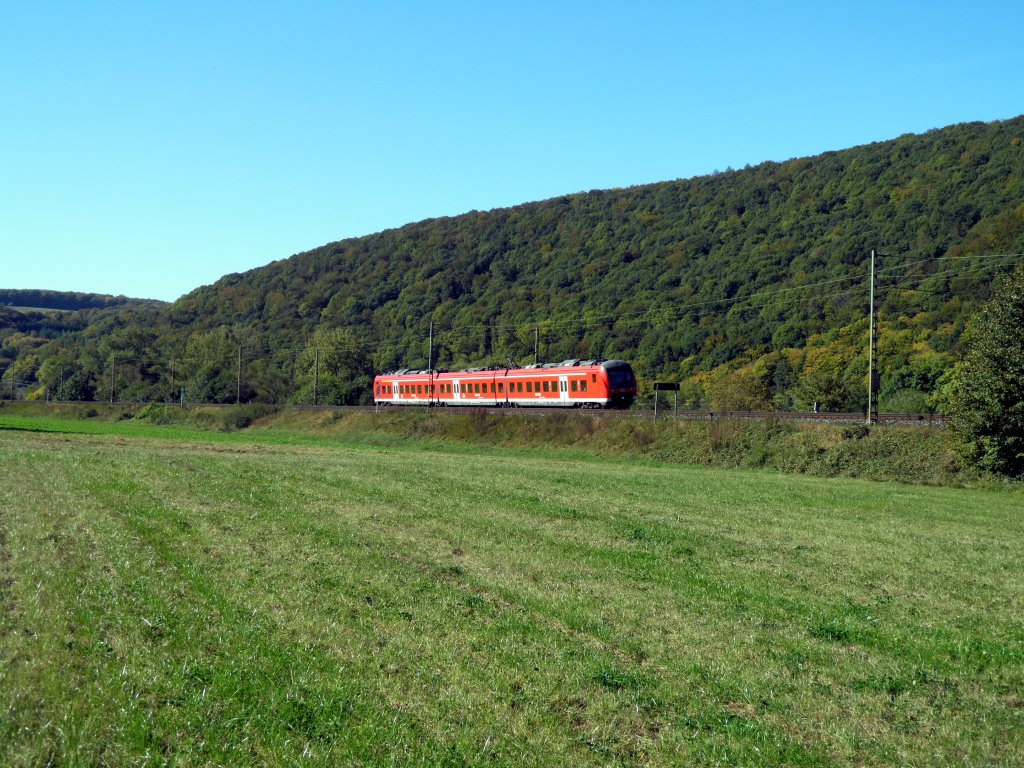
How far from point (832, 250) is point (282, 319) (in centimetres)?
8365

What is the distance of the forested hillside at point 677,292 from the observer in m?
67.9

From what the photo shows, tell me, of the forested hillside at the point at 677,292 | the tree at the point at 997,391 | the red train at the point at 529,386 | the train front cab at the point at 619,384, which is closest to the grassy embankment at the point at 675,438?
the tree at the point at 997,391

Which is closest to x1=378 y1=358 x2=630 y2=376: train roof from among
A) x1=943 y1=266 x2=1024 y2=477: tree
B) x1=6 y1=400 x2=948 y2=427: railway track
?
x1=6 y1=400 x2=948 y2=427: railway track

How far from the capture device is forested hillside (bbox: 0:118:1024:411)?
6788cm

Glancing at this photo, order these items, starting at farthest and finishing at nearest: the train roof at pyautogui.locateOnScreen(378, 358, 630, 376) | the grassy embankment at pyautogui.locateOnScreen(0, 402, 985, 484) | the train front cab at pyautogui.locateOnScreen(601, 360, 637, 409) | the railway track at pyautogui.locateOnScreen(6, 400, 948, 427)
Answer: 1. the train roof at pyautogui.locateOnScreen(378, 358, 630, 376)
2. the train front cab at pyautogui.locateOnScreen(601, 360, 637, 409)
3. the railway track at pyautogui.locateOnScreen(6, 400, 948, 427)
4. the grassy embankment at pyautogui.locateOnScreen(0, 402, 985, 484)

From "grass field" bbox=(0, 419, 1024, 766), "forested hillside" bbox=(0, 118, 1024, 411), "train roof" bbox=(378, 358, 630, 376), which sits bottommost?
"grass field" bbox=(0, 419, 1024, 766)

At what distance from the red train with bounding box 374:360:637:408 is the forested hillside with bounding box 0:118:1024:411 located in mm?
6232

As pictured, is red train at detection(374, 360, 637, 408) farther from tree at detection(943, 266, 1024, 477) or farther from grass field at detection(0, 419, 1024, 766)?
grass field at detection(0, 419, 1024, 766)

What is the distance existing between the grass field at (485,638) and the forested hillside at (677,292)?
42.2m

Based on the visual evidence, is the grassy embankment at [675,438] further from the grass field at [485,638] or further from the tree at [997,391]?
the grass field at [485,638]

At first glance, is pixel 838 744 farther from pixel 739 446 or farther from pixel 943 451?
pixel 739 446

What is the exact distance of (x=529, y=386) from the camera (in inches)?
2053

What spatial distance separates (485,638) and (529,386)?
44131mm

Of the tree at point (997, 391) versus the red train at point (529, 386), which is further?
the red train at point (529, 386)
